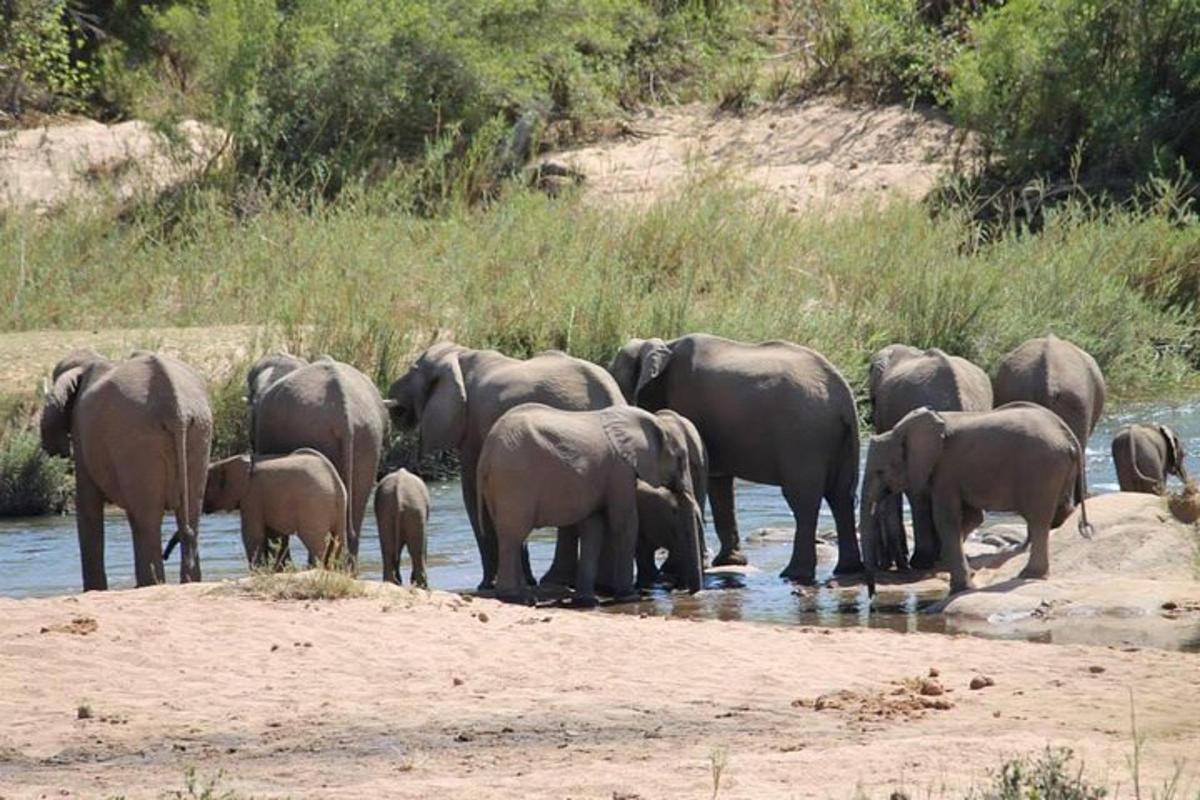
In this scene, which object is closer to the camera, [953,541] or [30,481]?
[953,541]

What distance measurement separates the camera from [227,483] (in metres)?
13.1

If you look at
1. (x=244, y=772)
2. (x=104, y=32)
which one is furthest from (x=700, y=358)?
(x=104, y=32)

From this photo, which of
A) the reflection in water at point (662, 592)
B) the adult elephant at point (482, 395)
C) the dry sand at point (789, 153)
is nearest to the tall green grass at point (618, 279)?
the reflection in water at point (662, 592)

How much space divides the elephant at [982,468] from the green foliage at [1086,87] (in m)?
16.5

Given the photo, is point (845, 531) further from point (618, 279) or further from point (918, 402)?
point (618, 279)

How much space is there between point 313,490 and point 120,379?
123 centimetres

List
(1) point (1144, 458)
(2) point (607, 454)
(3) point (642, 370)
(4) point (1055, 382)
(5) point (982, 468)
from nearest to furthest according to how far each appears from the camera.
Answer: (5) point (982, 468) < (2) point (607, 454) < (4) point (1055, 382) < (3) point (642, 370) < (1) point (1144, 458)

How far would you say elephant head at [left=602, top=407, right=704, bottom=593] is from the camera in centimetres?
1327

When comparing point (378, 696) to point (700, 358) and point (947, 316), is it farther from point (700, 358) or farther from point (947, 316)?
point (947, 316)

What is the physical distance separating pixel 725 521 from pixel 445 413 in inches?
81.8

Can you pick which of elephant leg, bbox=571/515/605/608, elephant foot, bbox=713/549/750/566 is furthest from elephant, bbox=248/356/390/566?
elephant foot, bbox=713/549/750/566

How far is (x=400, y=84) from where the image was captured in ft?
98.7

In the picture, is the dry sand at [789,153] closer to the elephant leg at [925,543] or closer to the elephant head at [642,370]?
the elephant head at [642,370]

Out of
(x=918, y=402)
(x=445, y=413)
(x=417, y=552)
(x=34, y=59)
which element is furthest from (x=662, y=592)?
(x=34, y=59)
